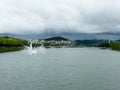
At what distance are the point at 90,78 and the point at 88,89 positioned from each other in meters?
6.24

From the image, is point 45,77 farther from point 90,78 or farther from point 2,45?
point 2,45

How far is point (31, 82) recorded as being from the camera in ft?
93.0

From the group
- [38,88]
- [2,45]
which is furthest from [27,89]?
[2,45]

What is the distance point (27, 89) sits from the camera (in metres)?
25.0

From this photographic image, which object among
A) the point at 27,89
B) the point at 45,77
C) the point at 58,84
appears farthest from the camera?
the point at 45,77

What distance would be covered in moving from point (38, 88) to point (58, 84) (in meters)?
2.49

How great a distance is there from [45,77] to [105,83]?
6.71 metres

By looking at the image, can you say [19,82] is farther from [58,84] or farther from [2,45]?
[2,45]

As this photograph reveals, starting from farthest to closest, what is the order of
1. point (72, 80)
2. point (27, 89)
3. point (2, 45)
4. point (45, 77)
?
point (2, 45) < point (45, 77) < point (72, 80) < point (27, 89)

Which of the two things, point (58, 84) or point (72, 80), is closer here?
point (58, 84)

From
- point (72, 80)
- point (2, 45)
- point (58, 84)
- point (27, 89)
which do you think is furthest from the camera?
point (2, 45)

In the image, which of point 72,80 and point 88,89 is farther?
point 72,80

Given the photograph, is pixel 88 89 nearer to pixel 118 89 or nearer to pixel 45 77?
pixel 118 89

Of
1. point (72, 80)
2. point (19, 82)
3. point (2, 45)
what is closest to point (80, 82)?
point (72, 80)
